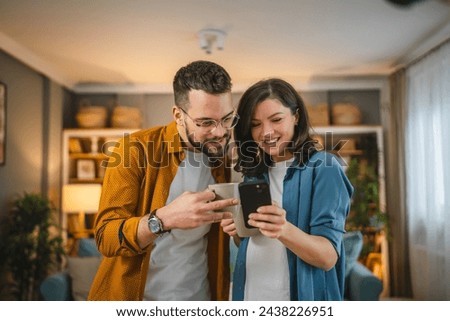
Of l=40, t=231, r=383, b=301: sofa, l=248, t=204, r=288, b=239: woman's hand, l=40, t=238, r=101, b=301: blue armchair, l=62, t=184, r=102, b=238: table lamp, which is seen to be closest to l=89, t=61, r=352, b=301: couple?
l=248, t=204, r=288, b=239: woman's hand

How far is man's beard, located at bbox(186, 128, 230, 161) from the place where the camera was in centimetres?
72

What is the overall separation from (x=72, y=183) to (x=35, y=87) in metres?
0.63

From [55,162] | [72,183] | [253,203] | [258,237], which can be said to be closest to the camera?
[253,203]

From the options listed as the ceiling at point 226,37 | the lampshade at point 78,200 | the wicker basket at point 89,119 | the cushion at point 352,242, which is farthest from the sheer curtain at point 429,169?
the lampshade at point 78,200

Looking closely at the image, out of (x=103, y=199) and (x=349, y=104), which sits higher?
(x=349, y=104)

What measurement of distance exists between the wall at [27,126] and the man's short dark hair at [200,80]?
0.43 metres

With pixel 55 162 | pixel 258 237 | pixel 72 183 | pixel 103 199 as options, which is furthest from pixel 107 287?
pixel 72 183

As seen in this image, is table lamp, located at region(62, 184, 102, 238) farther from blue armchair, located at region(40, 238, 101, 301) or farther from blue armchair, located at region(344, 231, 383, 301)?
blue armchair, located at region(344, 231, 383, 301)

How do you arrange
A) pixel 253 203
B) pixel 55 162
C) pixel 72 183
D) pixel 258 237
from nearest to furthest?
pixel 253 203, pixel 258 237, pixel 55 162, pixel 72 183

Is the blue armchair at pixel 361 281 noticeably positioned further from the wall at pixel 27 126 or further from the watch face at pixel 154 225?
the wall at pixel 27 126

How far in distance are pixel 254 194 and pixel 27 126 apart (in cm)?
81

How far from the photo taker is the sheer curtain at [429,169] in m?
0.90
